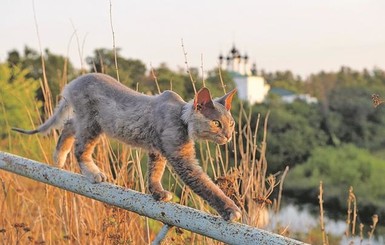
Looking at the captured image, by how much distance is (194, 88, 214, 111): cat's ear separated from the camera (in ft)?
4.92

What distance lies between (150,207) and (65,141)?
31.8 inches

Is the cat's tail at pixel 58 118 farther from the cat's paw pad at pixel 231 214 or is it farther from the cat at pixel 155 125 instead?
the cat's paw pad at pixel 231 214

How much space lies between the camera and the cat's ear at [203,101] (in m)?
1.50

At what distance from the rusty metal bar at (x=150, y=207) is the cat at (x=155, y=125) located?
5 cm

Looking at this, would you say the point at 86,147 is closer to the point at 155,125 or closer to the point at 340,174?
the point at 155,125

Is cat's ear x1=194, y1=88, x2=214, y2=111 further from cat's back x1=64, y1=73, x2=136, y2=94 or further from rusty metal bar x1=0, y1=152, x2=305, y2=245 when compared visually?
cat's back x1=64, y1=73, x2=136, y2=94

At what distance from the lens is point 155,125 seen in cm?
171

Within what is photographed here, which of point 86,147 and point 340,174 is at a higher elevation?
point 86,147

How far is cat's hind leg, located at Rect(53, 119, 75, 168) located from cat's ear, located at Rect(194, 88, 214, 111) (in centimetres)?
82

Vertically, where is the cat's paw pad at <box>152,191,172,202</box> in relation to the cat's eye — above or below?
below

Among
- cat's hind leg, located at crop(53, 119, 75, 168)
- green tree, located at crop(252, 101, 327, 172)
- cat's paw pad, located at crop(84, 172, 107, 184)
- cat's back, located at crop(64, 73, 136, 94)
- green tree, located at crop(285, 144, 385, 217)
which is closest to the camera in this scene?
cat's paw pad, located at crop(84, 172, 107, 184)

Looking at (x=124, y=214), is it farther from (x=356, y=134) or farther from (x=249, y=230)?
(x=356, y=134)

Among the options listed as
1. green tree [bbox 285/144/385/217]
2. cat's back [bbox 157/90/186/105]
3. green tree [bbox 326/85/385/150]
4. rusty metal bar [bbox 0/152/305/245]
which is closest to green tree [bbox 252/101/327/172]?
green tree [bbox 285/144/385/217]

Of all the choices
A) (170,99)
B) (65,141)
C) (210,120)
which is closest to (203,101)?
(210,120)
